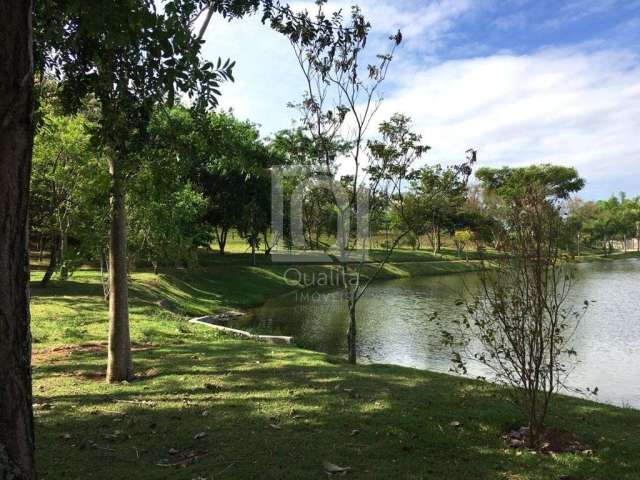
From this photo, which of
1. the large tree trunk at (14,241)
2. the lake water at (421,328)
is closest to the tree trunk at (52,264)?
the lake water at (421,328)

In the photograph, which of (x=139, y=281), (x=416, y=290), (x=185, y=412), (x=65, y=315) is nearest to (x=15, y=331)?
(x=185, y=412)

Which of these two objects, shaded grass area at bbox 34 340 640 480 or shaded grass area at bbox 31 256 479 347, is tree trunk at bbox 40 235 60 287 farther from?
shaded grass area at bbox 34 340 640 480

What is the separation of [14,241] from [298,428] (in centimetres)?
414

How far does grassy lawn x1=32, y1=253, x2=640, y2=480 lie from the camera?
16.6 ft

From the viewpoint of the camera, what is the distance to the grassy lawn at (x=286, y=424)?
505 centimetres

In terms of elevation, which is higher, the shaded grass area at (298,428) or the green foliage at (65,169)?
the green foliage at (65,169)

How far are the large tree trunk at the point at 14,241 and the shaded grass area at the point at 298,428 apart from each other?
7.01 ft

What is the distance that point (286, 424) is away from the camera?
628cm

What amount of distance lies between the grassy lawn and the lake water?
1.87 metres

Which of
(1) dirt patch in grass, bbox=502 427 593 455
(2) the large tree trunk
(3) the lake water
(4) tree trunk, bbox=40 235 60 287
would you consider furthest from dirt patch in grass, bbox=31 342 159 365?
(4) tree trunk, bbox=40 235 60 287

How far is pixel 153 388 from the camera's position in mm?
8438

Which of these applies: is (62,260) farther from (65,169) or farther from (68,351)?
(65,169)

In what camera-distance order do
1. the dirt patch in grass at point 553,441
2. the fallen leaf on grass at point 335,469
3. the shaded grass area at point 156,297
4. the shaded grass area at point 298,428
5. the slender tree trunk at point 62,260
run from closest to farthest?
the fallen leaf on grass at point 335,469 < the shaded grass area at point 298,428 < the dirt patch in grass at point 553,441 < the slender tree trunk at point 62,260 < the shaded grass area at point 156,297

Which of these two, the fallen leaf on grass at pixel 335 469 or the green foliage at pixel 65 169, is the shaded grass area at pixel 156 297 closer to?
the green foliage at pixel 65 169
